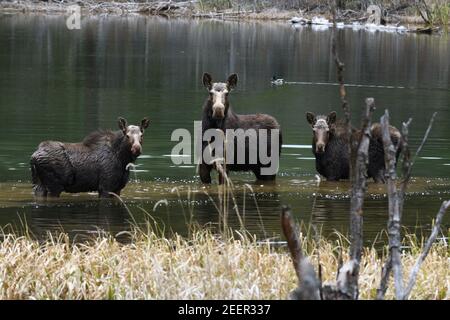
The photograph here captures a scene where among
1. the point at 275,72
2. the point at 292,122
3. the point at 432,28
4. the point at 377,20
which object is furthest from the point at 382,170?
the point at 377,20

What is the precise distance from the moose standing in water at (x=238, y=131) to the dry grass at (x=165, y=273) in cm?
701

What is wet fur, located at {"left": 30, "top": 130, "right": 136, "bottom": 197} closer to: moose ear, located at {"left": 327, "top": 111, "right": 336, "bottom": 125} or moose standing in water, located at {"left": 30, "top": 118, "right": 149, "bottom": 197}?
moose standing in water, located at {"left": 30, "top": 118, "right": 149, "bottom": 197}

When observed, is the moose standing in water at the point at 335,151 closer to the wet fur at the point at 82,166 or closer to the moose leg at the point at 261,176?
the moose leg at the point at 261,176

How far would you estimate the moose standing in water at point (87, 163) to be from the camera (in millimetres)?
16375

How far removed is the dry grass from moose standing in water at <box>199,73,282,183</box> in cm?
701

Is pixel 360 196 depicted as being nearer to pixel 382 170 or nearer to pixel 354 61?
pixel 382 170

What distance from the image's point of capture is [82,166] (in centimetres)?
1659

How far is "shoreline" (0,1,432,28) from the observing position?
77500mm

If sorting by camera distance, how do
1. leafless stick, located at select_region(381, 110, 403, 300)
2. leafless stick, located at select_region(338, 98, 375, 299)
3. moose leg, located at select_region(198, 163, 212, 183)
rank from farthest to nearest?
moose leg, located at select_region(198, 163, 212, 183), leafless stick, located at select_region(381, 110, 403, 300), leafless stick, located at select_region(338, 98, 375, 299)

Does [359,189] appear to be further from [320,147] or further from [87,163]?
[320,147]

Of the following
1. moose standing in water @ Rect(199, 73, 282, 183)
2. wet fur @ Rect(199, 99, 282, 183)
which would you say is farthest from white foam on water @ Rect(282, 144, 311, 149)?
wet fur @ Rect(199, 99, 282, 183)

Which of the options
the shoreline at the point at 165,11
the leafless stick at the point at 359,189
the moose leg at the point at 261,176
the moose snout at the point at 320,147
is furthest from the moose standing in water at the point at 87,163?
the shoreline at the point at 165,11

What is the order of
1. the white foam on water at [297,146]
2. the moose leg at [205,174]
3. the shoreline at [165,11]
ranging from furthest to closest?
1. the shoreline at [165,11]
2. the white foam on water at [297,146]
3. the moose leg at [205,174]

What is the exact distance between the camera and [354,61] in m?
50.8
